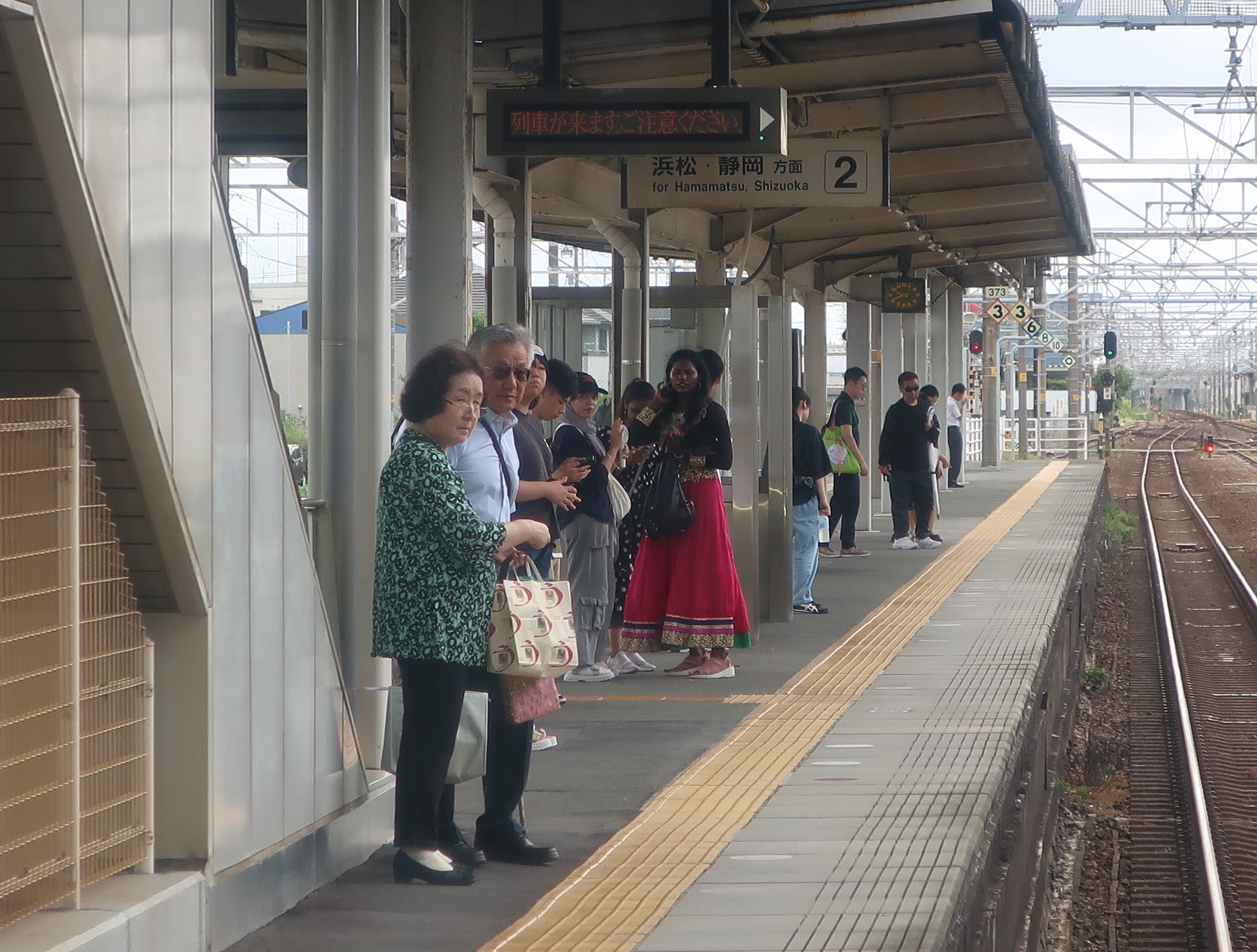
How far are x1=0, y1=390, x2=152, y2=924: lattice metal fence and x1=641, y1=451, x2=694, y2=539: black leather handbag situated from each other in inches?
174

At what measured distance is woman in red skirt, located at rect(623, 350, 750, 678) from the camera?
25.3 feet

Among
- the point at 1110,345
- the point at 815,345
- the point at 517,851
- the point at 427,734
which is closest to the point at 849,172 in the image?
the point at 517,851

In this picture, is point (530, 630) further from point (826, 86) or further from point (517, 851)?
point (826, 86)

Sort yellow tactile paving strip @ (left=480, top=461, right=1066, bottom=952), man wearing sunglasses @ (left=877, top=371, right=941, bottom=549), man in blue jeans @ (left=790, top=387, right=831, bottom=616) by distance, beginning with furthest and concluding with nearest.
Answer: man wearing sunglasses @ (left=877, top=371, right=941, bottom=549) < man in blue jeans @ (left=790, top=387, right=831, bottom=616) < yellow tactile paving strip @ (left=480, top=461, right=1066, bottom=952)

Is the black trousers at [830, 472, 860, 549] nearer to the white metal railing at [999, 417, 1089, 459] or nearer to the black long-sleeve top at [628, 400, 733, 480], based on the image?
the black long-sleeve top at [628, 400, 733, 480]

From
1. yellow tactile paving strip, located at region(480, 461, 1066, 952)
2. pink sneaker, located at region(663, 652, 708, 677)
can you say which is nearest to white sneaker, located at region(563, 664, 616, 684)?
pink sneaker, located at region(663, 652, 708, 677)

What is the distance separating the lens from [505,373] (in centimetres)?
480

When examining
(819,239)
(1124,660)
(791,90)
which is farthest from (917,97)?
(1124,660)

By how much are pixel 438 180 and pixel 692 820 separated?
2.99 m

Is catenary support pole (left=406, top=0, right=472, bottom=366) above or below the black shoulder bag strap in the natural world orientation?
above

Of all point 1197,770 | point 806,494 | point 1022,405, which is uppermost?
point 1022,405

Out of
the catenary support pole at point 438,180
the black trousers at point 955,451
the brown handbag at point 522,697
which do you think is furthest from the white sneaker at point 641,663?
the black trousers at point 955,451

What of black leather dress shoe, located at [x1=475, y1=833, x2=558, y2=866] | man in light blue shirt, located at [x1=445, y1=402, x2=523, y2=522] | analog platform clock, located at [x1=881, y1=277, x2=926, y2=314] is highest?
analog platform clock, located at [x1=881, y1=277, x2=926, y2=314]

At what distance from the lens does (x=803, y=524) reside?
10641mm
